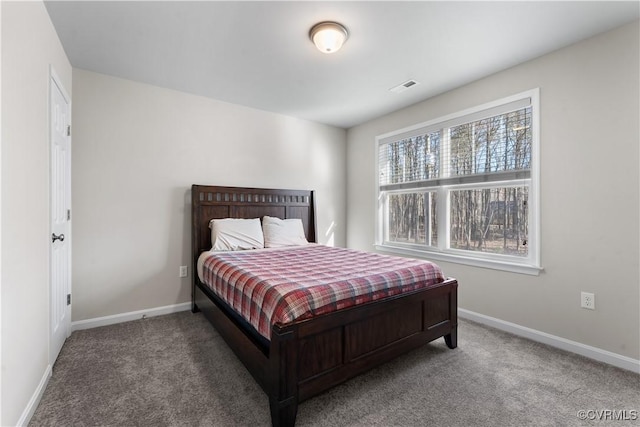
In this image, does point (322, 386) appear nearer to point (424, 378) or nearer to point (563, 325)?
point (424, 378)

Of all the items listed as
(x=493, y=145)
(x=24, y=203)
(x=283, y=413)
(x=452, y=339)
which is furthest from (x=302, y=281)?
(x=493, y=145)

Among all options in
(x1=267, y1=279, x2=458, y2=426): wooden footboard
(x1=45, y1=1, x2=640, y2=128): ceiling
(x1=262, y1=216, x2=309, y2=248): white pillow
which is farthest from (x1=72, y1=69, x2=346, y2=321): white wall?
(x1=267, y1=279, x2=458, y2=426): wooden footboard

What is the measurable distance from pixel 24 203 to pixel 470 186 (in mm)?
3576

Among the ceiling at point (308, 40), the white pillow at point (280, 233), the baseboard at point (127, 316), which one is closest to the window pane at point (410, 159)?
the ceiling at point (308, 40)

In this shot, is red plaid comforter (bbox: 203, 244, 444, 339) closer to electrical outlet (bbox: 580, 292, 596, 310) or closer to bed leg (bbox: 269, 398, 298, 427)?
bed leg (bbox: 269, 398, 298, 427)

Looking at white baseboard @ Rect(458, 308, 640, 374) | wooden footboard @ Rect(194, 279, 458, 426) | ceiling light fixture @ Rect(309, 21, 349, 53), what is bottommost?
white baseboard @ Rect(458, 308, 640, 374)

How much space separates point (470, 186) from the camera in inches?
121

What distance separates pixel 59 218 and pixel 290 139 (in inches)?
107

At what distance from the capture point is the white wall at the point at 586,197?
2.07 m

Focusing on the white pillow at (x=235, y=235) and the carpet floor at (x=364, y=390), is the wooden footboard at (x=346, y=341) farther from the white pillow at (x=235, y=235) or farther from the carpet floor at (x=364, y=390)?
the white pillow at (x=235, y=235)

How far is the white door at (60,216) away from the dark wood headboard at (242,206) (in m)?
1.08

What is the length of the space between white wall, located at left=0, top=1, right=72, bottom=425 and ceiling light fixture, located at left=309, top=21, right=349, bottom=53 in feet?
5.54

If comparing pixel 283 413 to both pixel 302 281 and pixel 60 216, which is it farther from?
pixel 60 216

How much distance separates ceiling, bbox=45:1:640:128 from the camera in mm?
1936
